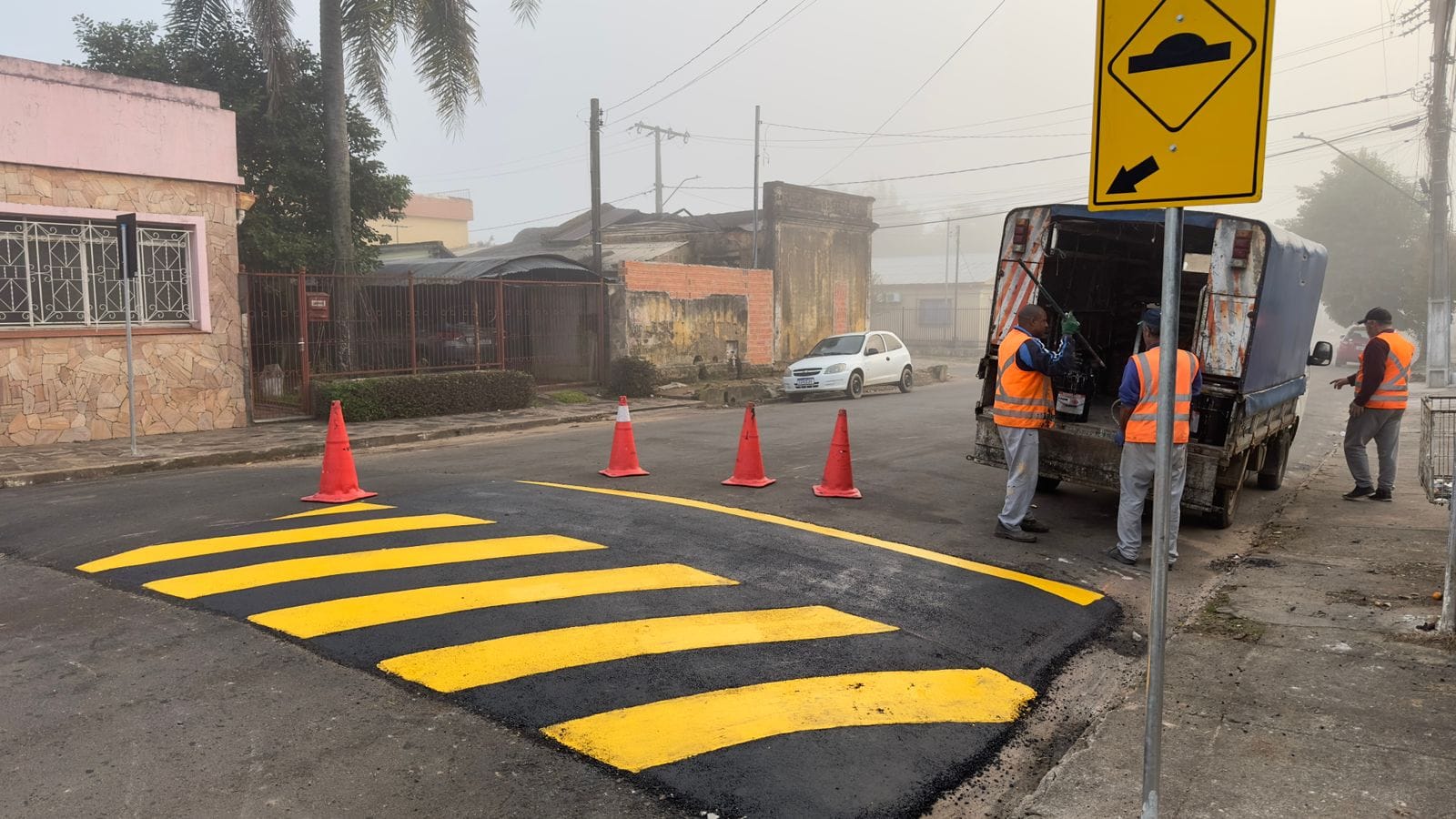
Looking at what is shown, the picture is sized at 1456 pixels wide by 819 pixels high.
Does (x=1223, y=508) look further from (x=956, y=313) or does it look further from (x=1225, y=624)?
(x=956, y=313)

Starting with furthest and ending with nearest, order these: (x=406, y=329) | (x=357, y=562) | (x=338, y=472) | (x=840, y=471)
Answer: (x=406, y=329) < (x=840, y=471) < (x=338, y=472) < (x=357, y=562)

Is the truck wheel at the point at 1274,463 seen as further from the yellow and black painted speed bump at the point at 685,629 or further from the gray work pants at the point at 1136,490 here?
the yellow and black painted speed bump at the point at 685,629

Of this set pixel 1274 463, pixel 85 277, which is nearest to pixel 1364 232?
pixel 1274 463

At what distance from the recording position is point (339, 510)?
26.5 feet

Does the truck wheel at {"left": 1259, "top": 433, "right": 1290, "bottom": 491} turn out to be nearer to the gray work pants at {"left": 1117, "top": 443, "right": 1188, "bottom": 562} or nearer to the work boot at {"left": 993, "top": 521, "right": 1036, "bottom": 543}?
the gray work pants at {"left": 1117, "top": 443, "right": 1188, "bottom": 562}

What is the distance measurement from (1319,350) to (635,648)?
8497 mm

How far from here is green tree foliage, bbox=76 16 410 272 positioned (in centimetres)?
1894

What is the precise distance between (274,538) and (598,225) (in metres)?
16.0

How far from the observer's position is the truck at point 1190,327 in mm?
7754

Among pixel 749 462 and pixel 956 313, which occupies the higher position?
pixel 956 313

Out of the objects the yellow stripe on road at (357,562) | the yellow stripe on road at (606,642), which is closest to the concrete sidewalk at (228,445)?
the yellow stripe on road at (357,562)

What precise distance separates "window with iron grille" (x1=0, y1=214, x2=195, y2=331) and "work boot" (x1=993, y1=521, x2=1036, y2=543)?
11707 millimetres

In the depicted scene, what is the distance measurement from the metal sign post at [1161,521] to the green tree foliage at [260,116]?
714 inches

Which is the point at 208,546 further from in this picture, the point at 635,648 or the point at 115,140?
the point at 115,140
